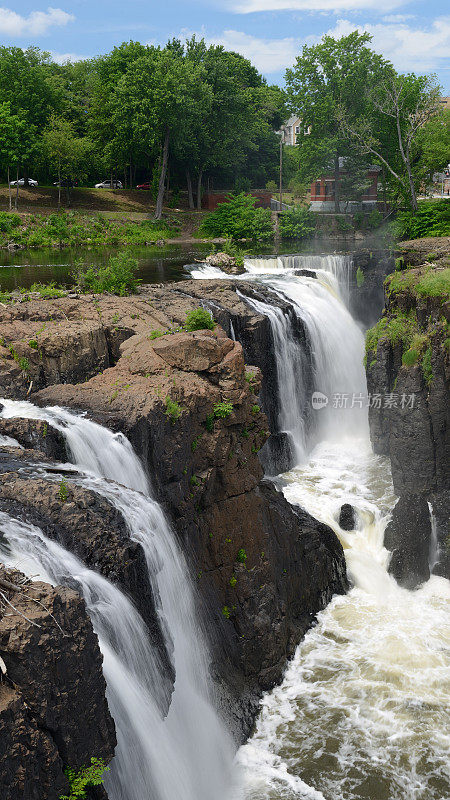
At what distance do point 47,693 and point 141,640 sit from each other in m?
2.49

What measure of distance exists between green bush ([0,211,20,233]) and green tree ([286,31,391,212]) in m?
20.0

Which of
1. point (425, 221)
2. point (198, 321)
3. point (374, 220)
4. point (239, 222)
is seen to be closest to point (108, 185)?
point (239, 222)

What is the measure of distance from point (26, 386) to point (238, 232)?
34.4 m

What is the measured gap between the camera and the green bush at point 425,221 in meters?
40.6

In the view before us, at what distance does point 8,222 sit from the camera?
45.5 metres

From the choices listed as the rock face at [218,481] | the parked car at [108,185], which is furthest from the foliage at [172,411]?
the parked car at [108,185]

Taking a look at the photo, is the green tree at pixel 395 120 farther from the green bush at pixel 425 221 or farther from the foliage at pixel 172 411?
the foliage at pixel 172 411

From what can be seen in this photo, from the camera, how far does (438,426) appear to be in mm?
19922

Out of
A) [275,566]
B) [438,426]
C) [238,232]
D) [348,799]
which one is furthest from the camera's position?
[238,232]

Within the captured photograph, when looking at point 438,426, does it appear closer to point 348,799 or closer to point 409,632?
point 409,632

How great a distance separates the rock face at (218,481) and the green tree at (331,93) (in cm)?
3670

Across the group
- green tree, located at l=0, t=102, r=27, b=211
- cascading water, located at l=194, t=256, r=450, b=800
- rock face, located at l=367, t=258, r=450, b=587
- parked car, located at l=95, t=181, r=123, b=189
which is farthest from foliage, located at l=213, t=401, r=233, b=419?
parked car, located at l=95, t=181, r=123, b=189

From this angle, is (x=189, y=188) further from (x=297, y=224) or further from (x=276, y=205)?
(x=297, y=224)

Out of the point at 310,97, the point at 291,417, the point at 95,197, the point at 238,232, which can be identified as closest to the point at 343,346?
the point at 291,417
